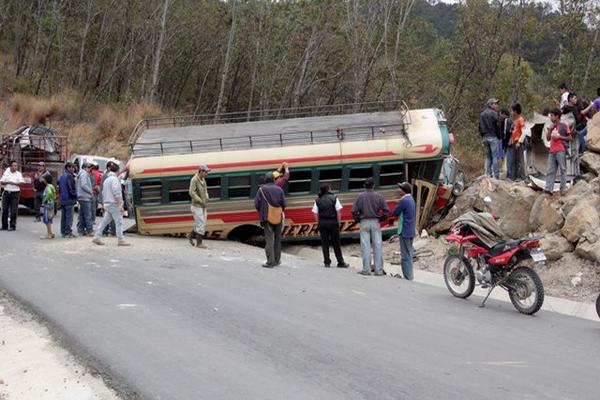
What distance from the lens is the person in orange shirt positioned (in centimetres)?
1759

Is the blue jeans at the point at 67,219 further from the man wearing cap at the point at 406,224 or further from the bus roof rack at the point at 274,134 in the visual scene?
the man wearing cap at the point at 406,224

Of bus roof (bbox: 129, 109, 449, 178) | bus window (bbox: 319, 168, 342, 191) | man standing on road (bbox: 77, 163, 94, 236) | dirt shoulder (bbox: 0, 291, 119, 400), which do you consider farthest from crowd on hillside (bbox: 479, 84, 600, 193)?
dirt shoulder (bbox: 0, 291, 119, 400)

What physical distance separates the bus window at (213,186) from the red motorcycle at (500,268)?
7.69 m

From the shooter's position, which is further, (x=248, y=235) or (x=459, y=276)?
(x=248, y=235)

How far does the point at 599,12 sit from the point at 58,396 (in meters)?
30.9

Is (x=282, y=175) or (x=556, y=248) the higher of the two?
(x=282, y=175)

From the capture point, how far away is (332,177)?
17.6 metres

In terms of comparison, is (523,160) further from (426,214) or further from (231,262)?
(231,262)

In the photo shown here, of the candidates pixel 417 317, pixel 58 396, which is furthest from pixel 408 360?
pixel 58 396

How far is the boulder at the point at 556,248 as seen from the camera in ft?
44.7

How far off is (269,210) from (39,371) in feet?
24.4

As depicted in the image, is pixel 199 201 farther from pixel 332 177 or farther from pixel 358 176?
pixel 358 176

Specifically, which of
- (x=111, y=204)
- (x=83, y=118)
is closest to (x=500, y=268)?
(x=111, y=204)

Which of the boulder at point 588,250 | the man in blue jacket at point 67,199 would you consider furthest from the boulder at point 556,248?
the man in blue jacket at point 67,199
